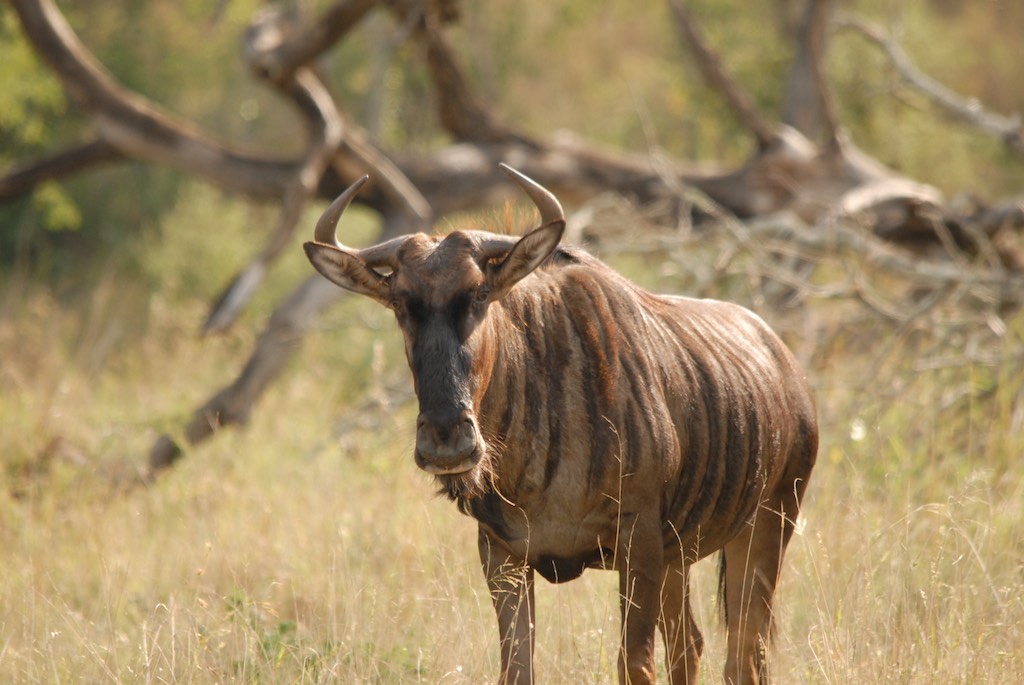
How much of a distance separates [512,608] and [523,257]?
1.10 meters

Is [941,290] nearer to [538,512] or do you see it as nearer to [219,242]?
[538,512]

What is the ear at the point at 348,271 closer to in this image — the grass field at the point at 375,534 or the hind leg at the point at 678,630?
the grass field at the point at 375,534

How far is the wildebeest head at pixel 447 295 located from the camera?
3361 mm

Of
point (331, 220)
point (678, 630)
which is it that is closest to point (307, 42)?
point (331, 220)

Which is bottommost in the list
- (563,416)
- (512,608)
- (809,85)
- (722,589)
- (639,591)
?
(722,589)

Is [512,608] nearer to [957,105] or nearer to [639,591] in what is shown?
[639,591]

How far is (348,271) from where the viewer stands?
12.4 ft

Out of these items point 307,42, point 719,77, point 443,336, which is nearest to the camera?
point 443,336

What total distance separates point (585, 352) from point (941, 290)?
156 inches

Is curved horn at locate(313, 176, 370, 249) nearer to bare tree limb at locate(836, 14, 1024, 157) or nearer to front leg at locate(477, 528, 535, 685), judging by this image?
front leg at locate(477, 528, 535, 685)

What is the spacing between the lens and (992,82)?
20531 millimetres

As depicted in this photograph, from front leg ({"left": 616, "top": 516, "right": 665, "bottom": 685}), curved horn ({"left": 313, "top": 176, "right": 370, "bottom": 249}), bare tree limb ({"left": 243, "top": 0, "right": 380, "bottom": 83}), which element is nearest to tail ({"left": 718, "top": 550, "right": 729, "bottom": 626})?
front leg ({"left": 616, "top": 516, "right": 665, "bottom": 685})

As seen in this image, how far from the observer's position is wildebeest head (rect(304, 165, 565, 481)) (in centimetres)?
336

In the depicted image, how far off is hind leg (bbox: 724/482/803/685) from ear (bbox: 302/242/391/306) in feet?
5.16
